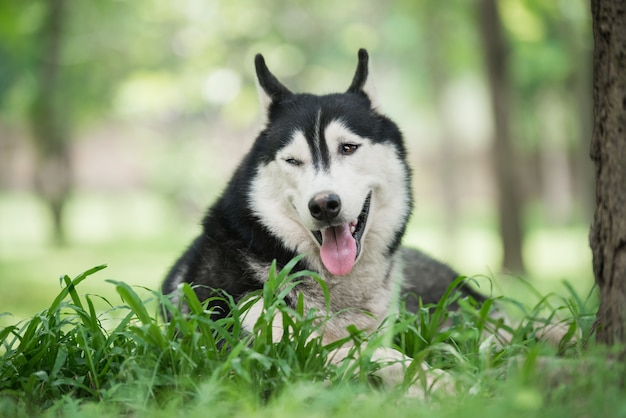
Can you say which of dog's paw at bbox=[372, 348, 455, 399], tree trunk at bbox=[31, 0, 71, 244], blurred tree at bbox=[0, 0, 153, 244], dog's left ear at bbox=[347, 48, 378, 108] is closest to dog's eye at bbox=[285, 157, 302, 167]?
dog's left ear at bbox=[347, 48, 378, 108]

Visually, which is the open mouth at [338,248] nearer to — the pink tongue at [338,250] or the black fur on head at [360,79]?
the pink tongue at [338,250]

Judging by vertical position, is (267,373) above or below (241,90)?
below

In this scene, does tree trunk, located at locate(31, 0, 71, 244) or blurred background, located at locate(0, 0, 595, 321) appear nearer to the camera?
blurred background, located at locate(0, 0, 595, 321)

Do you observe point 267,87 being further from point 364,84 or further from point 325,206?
point 325,206

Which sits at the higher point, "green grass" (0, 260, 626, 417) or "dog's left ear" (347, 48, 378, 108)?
"dog's left ear" (347, 48, 378, 108)

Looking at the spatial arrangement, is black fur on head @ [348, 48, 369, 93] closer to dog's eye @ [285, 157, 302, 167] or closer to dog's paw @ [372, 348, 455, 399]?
dog's eye @ [285, 157, 302, 167]

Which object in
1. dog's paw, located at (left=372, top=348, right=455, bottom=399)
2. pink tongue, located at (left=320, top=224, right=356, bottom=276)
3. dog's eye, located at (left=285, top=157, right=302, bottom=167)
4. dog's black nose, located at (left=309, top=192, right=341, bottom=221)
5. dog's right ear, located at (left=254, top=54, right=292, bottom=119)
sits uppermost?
dog's right ear, located at (left=254, top=54, right=292, bottom=119)

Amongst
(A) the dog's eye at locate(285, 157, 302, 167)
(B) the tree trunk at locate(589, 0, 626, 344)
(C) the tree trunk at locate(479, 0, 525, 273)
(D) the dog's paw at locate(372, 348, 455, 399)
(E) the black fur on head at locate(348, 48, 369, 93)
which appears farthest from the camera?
(C) the tree trunk at locate(479, 0, 525, 273)

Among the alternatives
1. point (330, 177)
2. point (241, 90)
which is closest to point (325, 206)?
point (330, 177)

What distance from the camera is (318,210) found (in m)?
3.75

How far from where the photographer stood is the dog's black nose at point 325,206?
3.71m

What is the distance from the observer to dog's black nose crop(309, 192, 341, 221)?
146 inches

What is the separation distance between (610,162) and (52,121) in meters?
18.2

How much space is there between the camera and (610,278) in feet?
10.1
